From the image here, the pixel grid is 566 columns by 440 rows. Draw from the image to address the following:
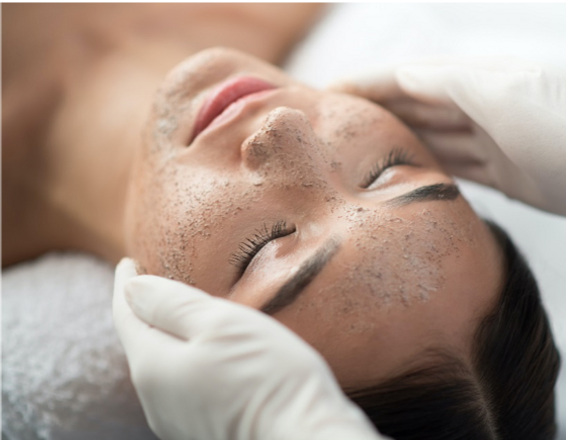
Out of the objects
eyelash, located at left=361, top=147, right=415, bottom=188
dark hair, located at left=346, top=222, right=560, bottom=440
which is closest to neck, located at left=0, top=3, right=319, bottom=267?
eyelash, located at left=361, top=147, right=415, bottom=188

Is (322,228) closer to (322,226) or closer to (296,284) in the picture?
(322,226)

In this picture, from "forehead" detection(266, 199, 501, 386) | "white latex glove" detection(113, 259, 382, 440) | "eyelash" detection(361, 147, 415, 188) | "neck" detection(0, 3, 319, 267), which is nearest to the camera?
"white latex glove" detection(113, 259, 382, 440)

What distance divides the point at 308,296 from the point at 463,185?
928 mm

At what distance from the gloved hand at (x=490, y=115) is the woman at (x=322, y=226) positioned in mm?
167

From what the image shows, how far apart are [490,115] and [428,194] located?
0.31 meters

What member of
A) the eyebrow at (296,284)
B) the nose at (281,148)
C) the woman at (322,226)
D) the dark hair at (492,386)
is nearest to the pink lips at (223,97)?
the woman at (322,226)

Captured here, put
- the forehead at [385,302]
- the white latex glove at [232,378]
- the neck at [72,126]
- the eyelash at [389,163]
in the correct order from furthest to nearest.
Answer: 1. the neck at [72,126]
2. the eyelash at [389,163]
3. the forehead at [385,302]
4. the white latex glove at [232,378]

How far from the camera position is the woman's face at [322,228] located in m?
0.84

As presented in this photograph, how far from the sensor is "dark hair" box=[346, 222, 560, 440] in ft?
2.88

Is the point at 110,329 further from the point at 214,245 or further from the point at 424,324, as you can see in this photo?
the point at 424,324

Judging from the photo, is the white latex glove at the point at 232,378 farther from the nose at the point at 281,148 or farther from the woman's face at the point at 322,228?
the nose at the point at 281,148

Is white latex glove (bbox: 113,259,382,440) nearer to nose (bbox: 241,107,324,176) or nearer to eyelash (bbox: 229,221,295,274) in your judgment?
eyelash (bbox: 229,221,295,274)

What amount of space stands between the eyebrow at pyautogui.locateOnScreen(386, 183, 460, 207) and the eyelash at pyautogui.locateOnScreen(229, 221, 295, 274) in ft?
0.63

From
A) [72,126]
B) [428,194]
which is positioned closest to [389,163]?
[428,194]
